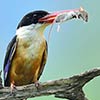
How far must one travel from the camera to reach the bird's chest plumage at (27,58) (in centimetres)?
124

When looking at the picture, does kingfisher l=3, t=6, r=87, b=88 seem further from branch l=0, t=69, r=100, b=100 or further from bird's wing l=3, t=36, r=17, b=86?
branch l=0, t=69, r=100, b=100

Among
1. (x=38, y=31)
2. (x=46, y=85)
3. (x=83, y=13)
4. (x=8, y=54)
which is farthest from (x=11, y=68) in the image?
(x=83, y=13)

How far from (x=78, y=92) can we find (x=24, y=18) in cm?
34

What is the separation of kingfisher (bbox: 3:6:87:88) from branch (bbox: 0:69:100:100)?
0.55 feet

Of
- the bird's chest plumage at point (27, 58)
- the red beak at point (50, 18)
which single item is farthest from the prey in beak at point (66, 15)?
the bird's chest plumage at point (27, 58)

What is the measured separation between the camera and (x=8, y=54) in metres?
1.27

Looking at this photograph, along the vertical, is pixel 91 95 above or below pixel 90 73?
below

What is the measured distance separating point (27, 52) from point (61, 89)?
0.83 feet

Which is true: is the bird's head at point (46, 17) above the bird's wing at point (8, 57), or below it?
above

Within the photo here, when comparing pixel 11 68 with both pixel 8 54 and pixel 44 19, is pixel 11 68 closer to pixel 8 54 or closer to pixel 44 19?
pixel 8 54

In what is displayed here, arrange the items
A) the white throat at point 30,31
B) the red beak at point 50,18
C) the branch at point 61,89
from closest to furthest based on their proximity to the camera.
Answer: the branch at point 61,89 → the red beak at point 50,18 → the white throat at point 30,31

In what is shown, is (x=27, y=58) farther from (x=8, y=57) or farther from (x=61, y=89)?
(x=61, y=89)

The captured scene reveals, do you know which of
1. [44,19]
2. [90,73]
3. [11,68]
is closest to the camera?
[90,73]

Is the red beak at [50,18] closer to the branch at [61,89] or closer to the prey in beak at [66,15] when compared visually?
the prey in beak at [66,15]
